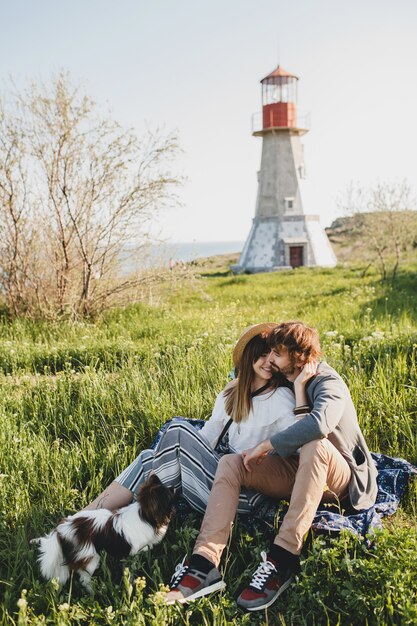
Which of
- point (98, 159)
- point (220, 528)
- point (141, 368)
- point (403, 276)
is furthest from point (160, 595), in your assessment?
point (403, 276)

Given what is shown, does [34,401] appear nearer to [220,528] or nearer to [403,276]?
[220,528]

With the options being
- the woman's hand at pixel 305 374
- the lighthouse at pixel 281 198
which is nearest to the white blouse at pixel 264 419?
the woman's hand at pixel 305 374

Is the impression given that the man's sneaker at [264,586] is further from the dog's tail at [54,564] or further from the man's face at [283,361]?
the man's face at [283,361]

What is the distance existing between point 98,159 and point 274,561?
8191mm

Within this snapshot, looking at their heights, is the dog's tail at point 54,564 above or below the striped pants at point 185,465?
below

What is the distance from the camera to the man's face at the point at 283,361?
12.0ft

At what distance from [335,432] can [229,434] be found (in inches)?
30.6

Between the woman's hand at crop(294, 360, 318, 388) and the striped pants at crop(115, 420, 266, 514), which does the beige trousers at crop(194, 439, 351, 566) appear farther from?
the woman's hand at crop(294, 360, 318, 388)

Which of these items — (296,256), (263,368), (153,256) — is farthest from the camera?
(296,256)

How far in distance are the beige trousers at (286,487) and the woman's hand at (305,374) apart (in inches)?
16.3

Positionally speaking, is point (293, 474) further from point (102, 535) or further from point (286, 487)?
point (102, 535)

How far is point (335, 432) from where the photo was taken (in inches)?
137

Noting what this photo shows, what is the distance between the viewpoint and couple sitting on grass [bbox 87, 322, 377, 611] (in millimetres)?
3109

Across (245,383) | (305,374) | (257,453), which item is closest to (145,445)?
(245,383)
